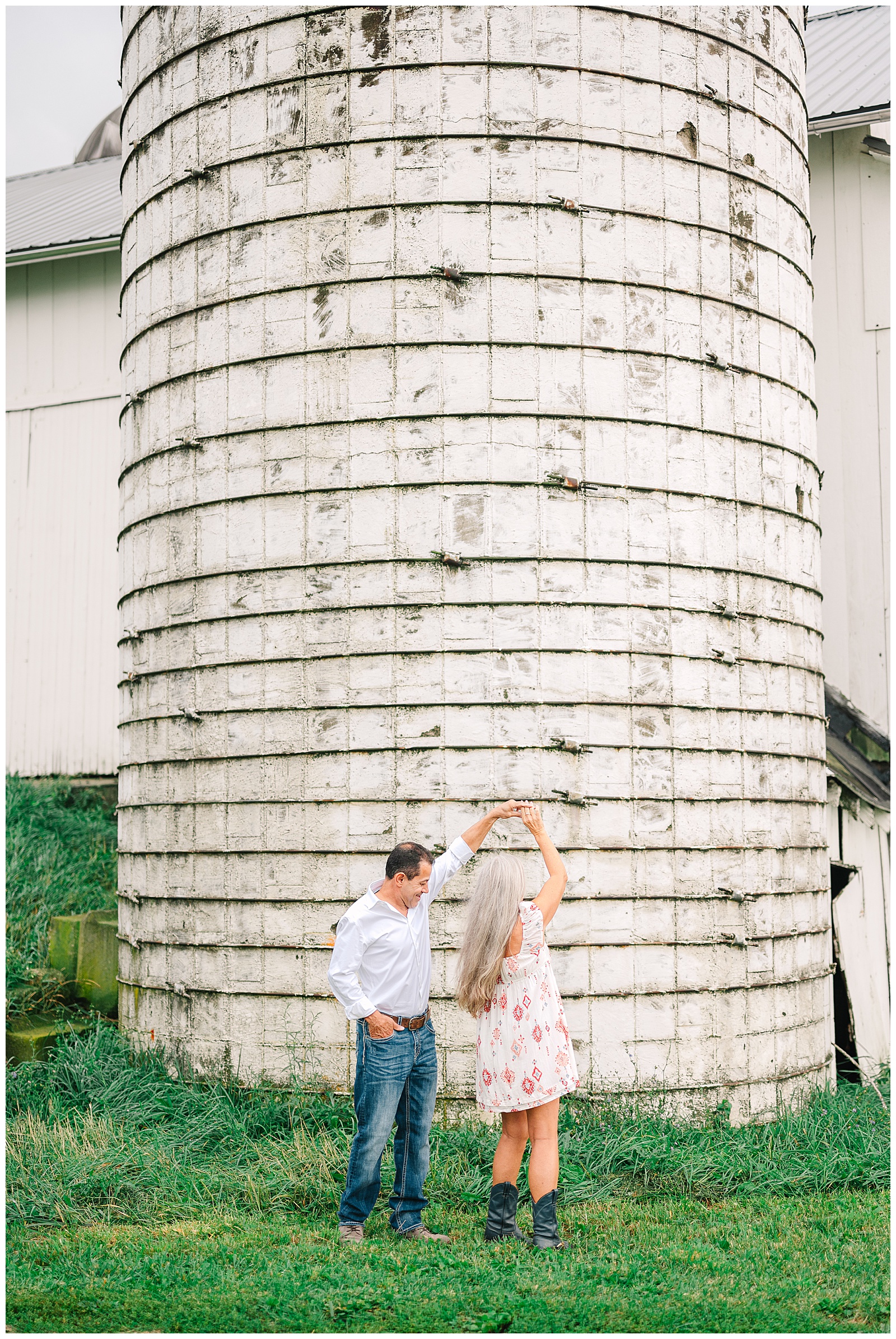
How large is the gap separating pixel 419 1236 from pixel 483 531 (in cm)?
359

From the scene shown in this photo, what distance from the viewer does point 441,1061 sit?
636 cm

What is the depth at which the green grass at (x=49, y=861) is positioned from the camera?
31.3 feet

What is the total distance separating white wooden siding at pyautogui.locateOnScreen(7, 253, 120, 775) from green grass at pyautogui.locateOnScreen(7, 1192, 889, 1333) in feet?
28.1

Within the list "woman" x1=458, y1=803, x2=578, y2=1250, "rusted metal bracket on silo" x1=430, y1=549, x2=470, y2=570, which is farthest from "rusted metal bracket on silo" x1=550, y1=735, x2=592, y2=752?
"woman" x1=458, y1=803, x2=578, y2=1250

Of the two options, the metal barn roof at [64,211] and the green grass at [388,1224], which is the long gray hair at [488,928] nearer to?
the green grass at [388,1224]

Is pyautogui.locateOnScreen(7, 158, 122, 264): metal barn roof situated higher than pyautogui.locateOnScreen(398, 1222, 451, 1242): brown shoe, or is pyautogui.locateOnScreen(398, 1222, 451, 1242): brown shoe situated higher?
pyautogui.locateOnScreen(7, 158, 122, 264): metal barn roof

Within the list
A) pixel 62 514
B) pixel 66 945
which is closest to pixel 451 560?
pixel 66 945

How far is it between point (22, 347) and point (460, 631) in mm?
9596

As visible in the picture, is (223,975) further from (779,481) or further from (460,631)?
(779,481)

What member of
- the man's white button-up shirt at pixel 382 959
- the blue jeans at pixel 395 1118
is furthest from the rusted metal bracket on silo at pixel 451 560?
the blue jeans at pixel 395 1118

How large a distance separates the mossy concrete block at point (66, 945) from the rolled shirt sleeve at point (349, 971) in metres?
4.66

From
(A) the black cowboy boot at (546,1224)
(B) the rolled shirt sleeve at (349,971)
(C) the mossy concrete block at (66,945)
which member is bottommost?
(A) the black cowboy boot at (546,1224)

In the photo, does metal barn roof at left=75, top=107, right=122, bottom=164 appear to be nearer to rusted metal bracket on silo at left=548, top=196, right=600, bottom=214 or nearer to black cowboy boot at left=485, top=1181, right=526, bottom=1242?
rusted metal bracket on silo at left=548, top=196, right=600, bottom=214

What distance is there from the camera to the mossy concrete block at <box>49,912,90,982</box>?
882 cm
